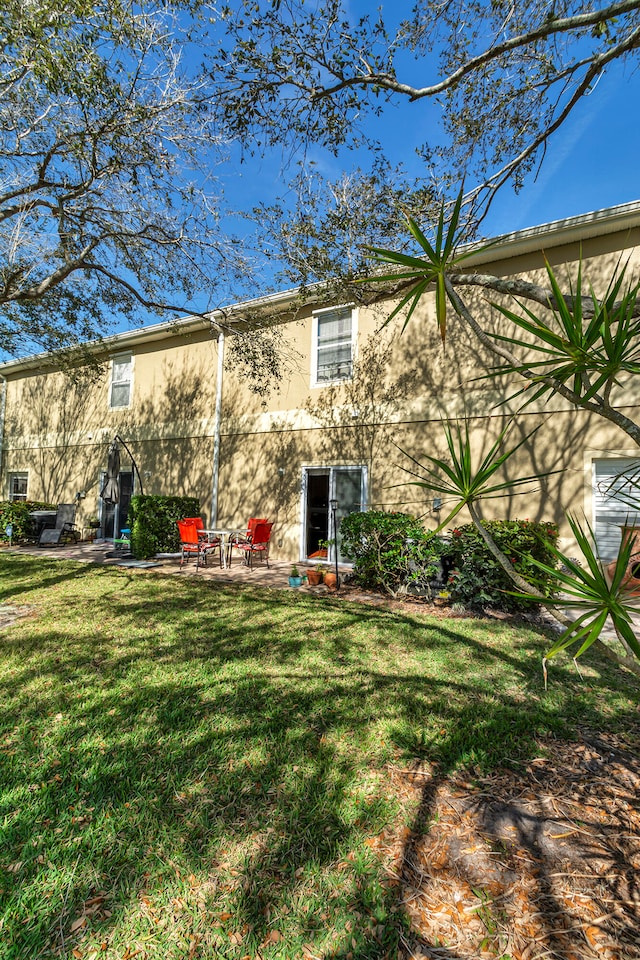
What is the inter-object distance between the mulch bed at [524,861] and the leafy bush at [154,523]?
8955mm

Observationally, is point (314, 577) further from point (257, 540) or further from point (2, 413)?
point (2, 413)

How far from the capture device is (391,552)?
6824mm

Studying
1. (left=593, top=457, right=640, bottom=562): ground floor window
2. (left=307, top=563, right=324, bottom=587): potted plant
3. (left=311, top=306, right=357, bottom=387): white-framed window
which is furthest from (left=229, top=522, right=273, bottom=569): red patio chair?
(left=593, top=457, right=640, bottom=562): ground floor window

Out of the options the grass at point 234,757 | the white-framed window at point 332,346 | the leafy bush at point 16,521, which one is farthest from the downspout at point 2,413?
the grass at point 234,757

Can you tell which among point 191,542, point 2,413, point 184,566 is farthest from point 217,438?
point 2,413

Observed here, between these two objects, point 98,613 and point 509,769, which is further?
point 98,613

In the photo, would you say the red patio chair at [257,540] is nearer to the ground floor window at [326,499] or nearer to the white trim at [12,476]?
the ground floor window at [326,499]

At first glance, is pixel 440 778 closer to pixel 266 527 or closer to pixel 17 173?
pixel 266 527

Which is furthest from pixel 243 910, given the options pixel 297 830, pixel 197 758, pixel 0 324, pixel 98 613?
pixel 0 324

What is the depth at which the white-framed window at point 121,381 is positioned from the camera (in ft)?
46.4

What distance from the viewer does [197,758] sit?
2717 millimetres

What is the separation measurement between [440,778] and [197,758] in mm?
1530

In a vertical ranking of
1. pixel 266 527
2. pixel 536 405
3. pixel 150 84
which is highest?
pixel 150 84

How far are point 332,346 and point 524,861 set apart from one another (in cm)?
980
